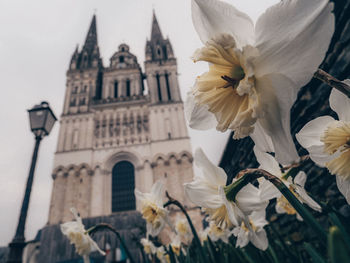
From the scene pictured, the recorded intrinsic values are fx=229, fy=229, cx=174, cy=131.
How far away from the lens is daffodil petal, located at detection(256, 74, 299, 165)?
1.39 feet

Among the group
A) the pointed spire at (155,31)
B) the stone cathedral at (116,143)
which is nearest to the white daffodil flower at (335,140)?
the stone cathedral at (116,143)

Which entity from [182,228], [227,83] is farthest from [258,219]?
[182,228]

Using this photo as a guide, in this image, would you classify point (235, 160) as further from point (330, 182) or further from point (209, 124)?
point (209, 124)

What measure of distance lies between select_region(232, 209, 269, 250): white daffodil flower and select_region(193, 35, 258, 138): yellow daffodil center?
0.97 feet

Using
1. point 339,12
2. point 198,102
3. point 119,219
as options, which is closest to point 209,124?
point 198,102

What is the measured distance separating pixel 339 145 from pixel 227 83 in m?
→ 0.32

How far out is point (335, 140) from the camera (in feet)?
1.89

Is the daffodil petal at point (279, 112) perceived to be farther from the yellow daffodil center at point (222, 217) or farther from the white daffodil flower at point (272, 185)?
the yellow daffodil center at point (222, 217)

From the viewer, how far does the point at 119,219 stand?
13.4 m

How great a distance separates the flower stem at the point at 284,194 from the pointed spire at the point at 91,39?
24.6 meters

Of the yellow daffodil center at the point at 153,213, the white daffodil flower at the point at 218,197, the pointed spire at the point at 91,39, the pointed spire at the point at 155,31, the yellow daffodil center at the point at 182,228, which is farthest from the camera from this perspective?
the pointed spire at the point at 155,31

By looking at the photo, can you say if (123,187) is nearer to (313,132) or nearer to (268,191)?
(268,191)

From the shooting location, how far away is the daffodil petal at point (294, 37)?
0.40 m

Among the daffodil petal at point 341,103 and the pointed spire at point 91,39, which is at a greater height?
the pointed spire at point 91,39
